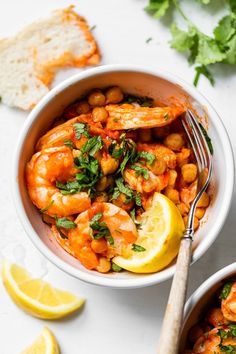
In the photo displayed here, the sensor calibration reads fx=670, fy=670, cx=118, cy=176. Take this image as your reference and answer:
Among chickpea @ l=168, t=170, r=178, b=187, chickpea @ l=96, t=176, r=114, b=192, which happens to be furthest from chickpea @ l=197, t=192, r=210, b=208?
chickpea @ l=96, t=176, r=114, b=192

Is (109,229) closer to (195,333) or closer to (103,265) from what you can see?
(103,265)

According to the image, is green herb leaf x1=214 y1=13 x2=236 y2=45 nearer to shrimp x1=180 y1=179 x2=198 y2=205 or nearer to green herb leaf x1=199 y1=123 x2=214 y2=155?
green herb leaf x1=199 y1=123 x2=214 y2=155

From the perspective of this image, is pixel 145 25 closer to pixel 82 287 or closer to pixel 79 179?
pixel 79 179

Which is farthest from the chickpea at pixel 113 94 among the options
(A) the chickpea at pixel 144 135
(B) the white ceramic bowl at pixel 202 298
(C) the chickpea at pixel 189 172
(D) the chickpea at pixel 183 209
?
(B) the white ceramic bowl at pixel 202 298

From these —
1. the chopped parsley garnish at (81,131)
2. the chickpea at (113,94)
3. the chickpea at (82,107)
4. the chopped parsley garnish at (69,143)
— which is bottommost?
the chopped parsley garnish at (69,143)

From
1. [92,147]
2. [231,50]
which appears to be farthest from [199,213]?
[231,50]

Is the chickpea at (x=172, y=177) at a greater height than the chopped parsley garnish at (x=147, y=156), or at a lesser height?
lesser

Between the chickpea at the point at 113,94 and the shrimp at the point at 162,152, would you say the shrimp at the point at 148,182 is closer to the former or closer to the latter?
the shrimp at the point at 162,152
